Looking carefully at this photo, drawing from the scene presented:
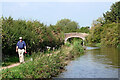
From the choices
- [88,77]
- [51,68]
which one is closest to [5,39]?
[51,68]

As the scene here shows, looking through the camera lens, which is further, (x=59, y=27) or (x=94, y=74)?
(x=59, y=27)

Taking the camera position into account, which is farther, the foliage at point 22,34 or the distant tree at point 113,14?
the distant tree at point 113,14

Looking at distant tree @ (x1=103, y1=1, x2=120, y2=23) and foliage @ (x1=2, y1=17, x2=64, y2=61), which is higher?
distant tree @ (x1=103, y1=1, x2=120, y2=23)

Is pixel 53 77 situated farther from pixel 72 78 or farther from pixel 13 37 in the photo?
pixel 13 37

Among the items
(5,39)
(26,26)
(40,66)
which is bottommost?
(40,66)

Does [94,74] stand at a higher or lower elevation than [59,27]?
lower

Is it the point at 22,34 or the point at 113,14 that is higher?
the point at 113,14

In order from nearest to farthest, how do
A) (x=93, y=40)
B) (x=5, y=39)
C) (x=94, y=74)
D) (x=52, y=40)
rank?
(x=94, y=74), (x=5, y=39), (x=52, y=40), (x=93, y=40)

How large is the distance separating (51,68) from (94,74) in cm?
315

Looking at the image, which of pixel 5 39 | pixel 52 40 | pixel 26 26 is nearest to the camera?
pixel 5 39

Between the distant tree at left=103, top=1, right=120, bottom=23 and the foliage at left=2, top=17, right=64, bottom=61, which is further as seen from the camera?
the distant tree at left=103, top=1, right=120, bottom=23

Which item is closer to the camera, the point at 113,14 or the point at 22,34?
the point at 22,34

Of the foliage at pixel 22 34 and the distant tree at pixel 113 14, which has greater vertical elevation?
the distant tree at pixel 113 14

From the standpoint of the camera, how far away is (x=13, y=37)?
17.0 metres
